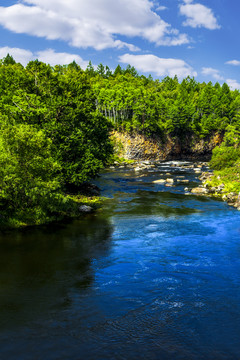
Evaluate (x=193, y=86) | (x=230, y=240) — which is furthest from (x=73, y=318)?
(x=193, y=86)

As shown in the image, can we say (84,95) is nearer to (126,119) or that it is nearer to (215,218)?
(215,218)

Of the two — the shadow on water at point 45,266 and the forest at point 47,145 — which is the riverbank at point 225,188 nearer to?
the forest at point 47,145

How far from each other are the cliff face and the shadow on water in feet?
215

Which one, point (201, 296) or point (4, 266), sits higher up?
point (4, 266)

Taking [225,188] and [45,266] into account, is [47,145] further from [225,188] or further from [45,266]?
[225,188]

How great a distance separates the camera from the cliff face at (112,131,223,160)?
90.3 m

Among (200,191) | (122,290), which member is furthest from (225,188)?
(122,290)

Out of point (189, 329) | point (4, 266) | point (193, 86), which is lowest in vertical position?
point (189, 329)

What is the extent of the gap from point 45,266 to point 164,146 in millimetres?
83921

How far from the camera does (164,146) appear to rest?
317 feet

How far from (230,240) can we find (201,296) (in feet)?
31.8

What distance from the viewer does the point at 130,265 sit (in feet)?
58.5

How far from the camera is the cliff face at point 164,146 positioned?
90312mm

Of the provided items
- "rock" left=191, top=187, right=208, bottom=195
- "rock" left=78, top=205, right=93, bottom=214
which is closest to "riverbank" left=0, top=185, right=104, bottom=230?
"rock" left=78, top=205, right=93, bottom=214
